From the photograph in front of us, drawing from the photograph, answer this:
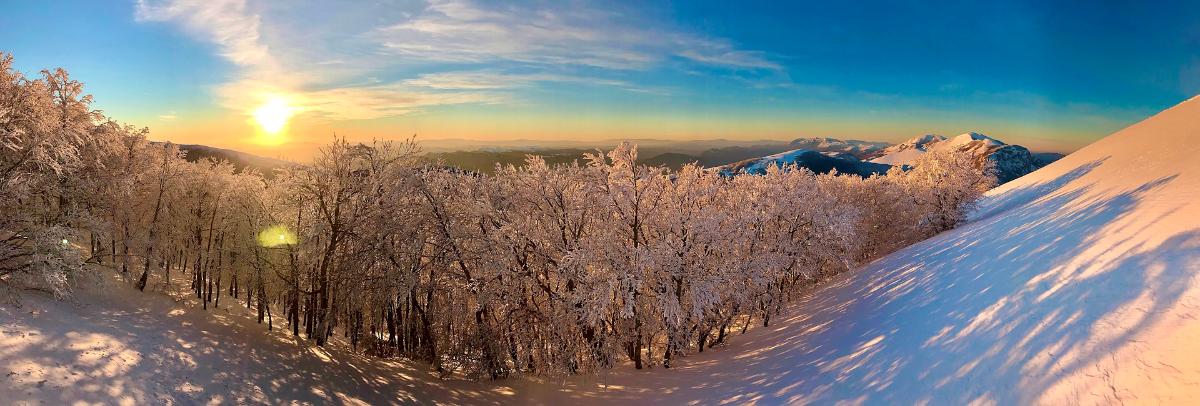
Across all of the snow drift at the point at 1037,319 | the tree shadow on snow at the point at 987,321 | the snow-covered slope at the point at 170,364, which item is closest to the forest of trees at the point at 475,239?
the snow-covered slope at the point at 170,364

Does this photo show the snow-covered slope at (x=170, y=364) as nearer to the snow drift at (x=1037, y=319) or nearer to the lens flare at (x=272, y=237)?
the lens flare at (x=272, y=237)

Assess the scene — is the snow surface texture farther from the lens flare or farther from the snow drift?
the lens flare

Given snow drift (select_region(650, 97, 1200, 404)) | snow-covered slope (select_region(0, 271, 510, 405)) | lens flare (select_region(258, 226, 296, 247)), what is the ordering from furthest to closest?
lens flare (select_region(258, 226, 296, 247)), snow-covered slope (select_region(0, 271, 510, 405)), snow drift (select_region(650, 97, 1200, 404))

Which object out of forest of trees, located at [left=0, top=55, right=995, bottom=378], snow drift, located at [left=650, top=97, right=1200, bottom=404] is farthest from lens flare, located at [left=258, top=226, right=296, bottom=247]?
snow drift, located at [left=650, top=97, right=1200, bottom=404]

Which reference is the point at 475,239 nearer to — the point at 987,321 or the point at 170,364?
the point at 170,364

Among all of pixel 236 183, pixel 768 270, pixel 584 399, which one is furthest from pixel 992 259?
pixel 236 183
